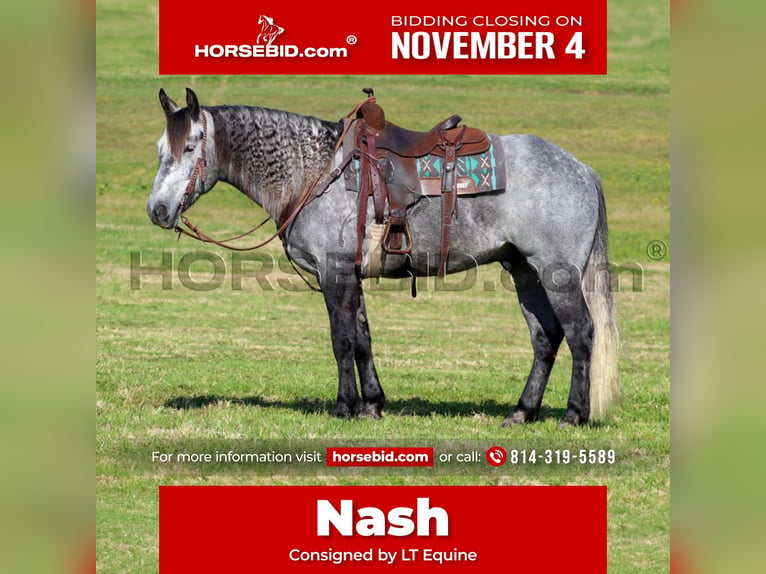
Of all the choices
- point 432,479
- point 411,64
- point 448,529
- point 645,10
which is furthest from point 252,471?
point 645,10

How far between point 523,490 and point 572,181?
4057 mm

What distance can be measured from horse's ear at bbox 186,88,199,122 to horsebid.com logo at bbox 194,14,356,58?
0.35 metres

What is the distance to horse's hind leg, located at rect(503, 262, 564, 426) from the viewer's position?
32.0ft

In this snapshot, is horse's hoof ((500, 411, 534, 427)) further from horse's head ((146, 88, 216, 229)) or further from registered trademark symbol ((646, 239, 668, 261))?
horse's head ((146, 88, 216, 229))

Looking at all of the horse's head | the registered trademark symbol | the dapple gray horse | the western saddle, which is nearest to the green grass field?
the dapple gray horse

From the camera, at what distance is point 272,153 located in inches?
380

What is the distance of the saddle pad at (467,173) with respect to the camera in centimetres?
923

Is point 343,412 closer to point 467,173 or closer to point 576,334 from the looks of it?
point 576,334

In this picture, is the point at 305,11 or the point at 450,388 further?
the point at 450,388

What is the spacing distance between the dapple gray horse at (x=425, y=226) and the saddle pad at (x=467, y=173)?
0.29ft

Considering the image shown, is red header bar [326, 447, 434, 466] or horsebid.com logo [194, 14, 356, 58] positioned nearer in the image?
red header bar [326, 447, 434, 466]
